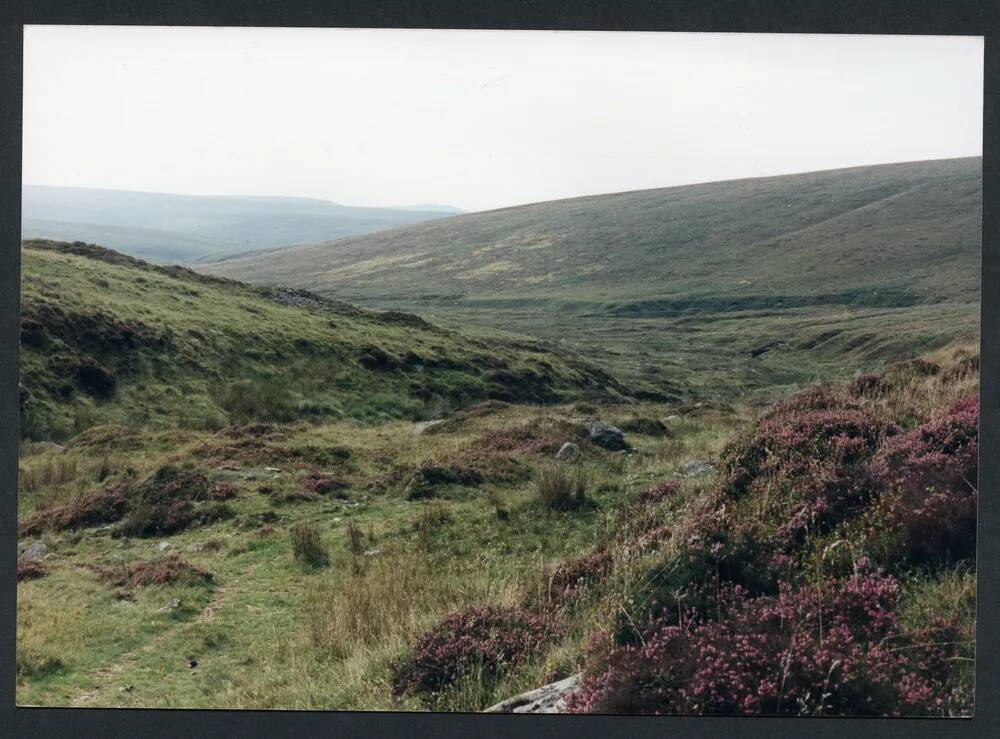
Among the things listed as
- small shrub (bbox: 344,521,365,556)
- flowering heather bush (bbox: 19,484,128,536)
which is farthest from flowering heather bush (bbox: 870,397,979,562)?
flowering heather bush (bbox: 19,484,128,536)

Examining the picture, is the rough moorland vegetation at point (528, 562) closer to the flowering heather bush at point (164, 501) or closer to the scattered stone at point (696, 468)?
A: the flowering heather bush at point (164, 501)

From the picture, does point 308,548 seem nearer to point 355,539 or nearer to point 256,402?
point 355,539

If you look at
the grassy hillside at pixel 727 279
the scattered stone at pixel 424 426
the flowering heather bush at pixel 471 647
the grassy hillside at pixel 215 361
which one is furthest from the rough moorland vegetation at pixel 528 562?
the grassy hillside at pixel 727 279

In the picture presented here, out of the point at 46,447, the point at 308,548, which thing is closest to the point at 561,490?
the point at 308,548

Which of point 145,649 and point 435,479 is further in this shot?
point 435,479

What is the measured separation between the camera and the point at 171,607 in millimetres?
9680

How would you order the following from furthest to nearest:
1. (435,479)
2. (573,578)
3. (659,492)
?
(435,479) → (659,492) → (573,578)

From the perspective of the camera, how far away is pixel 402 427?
1989cm

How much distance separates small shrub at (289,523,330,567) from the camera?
10727 millimetres

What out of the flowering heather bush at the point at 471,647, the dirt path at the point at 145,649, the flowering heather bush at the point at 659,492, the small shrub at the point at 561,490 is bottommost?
the dirt path at the point at 145,649

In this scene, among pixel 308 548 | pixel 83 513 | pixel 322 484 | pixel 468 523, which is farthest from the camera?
pixel 322 484

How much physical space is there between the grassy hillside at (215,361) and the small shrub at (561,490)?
Answer: 983cm

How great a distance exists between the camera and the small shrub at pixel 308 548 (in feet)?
35.2

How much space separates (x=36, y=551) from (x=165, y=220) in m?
59.7
